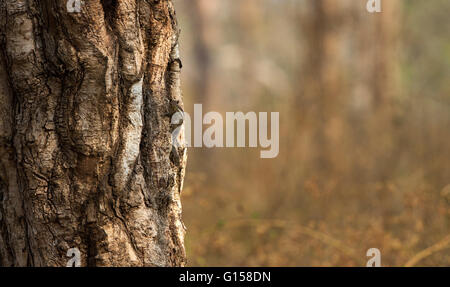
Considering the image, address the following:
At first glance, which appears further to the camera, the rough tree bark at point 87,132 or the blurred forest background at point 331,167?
the blurred forest background at point 331,167

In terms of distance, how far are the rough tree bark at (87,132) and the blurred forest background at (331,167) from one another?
1.82m

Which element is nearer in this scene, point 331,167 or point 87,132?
point 87,132

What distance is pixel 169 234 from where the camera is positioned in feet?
6.95

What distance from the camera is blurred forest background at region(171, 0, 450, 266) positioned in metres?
4.10

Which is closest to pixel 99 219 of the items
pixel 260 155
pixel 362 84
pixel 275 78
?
pixel 260 155

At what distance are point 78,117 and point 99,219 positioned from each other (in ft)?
1.30

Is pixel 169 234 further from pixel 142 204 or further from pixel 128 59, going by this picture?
pixel 128 59

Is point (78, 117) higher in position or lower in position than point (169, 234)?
higher

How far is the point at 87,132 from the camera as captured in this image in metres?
1.90

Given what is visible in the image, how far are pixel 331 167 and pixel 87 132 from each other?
4246 millimetres

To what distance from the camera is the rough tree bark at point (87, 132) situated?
6.18 ft

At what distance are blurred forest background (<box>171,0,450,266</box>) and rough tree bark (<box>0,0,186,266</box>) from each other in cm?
182

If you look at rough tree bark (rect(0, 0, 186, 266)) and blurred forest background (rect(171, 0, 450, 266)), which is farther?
blurred forest background (rect(171, 0, 450, 266))

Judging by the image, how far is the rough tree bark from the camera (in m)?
1.88
